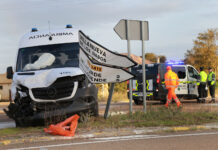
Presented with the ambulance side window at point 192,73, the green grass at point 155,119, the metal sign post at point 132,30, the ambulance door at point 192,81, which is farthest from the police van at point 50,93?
the ambulance side window at point 192,73

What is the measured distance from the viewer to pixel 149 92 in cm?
1727

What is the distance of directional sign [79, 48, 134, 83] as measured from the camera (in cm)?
895

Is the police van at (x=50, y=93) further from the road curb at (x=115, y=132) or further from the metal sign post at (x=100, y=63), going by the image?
the road curb at (x=115, y=132)

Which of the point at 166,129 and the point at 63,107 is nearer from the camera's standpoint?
the point at 166,129

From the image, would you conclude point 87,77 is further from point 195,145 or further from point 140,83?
point 140,83

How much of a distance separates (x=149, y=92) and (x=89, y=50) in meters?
8.61

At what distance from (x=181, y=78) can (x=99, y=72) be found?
9017mm

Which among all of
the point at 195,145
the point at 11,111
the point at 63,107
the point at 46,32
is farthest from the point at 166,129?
the point at 46,32

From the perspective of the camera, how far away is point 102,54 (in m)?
9.41

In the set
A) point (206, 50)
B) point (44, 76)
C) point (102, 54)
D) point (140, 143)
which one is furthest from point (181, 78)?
point (206, 50)

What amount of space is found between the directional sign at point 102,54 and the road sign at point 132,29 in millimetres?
1132

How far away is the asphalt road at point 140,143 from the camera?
6.55m

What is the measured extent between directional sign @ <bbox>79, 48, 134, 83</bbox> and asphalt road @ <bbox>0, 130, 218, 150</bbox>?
1.91 meters

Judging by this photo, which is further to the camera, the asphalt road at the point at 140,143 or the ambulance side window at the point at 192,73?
the ambulance side window at the point at 192,73
